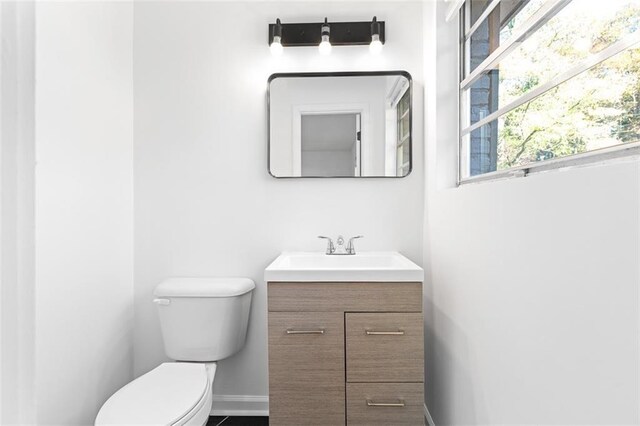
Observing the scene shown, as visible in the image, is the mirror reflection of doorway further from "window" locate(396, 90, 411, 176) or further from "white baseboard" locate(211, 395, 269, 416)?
"white baseboard" locate(211, 395, 269, 416)

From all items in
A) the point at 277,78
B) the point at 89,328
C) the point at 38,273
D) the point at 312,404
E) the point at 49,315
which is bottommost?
the point at 312,404

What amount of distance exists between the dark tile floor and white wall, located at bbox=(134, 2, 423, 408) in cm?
10

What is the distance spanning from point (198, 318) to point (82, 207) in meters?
0.70

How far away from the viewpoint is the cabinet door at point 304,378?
4.61ft

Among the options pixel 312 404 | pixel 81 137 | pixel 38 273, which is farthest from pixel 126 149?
pixel 312 404

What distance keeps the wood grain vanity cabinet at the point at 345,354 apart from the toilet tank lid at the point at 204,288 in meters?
0.38

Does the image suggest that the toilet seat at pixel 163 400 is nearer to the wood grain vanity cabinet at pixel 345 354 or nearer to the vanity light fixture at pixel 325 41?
the wood grain vanity cabinet at pixel 345 354

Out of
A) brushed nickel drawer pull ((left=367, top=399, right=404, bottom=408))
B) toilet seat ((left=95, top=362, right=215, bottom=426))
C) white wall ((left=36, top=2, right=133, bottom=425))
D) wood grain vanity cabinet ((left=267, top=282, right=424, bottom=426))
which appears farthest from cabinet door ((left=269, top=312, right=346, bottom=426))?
white wall ((left=36, top=2, right=133, bottom=425))

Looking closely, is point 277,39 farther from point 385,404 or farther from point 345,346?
point 385,404

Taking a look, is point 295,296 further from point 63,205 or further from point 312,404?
point 63,205

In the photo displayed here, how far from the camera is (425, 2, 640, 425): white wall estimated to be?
617 mm

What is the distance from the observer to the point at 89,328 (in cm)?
155

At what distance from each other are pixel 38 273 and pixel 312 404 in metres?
1.13

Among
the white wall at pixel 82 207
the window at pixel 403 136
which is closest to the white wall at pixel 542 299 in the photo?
the window at pixel 403 136
